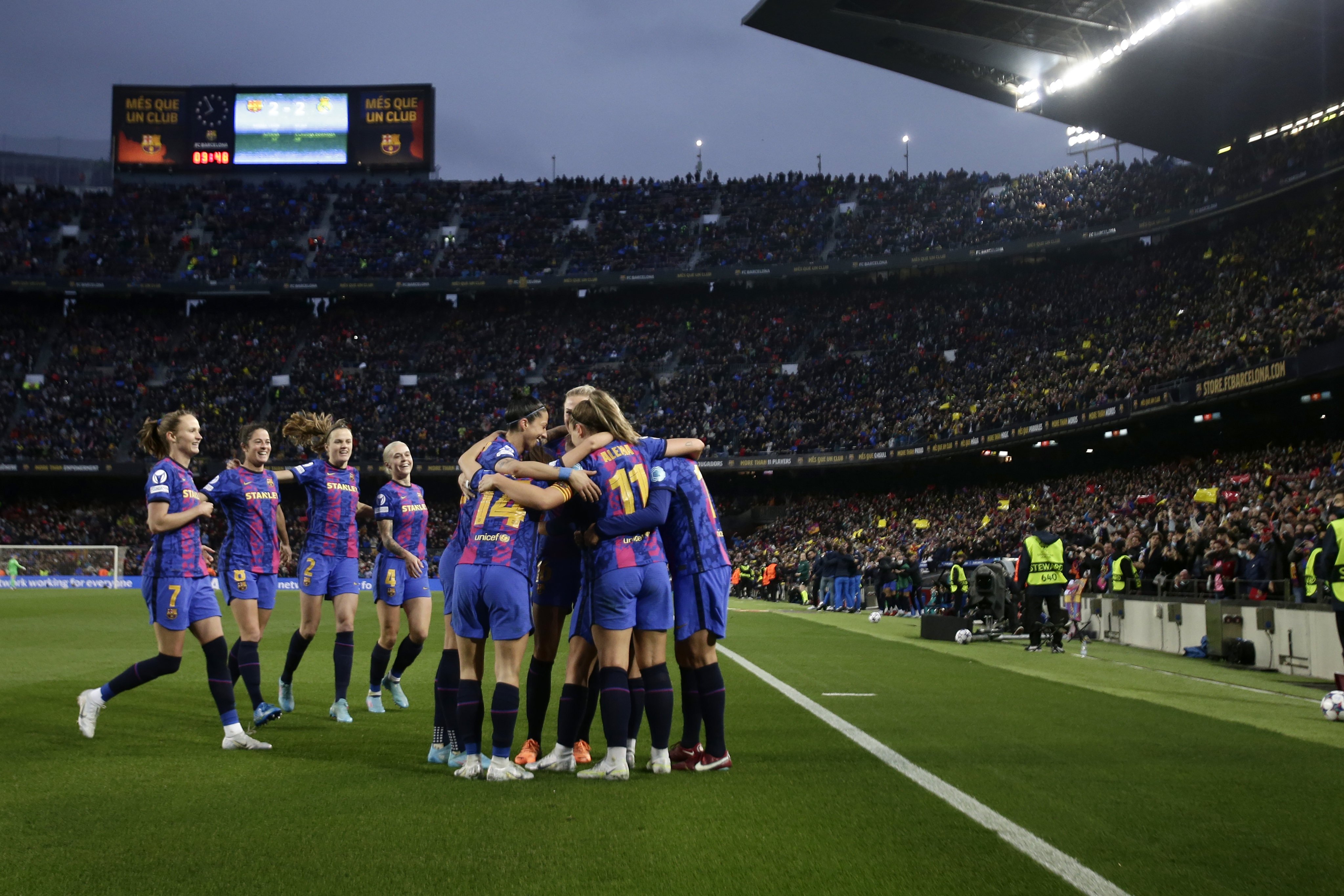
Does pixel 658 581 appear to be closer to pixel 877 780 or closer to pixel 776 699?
A: pixel 877 780

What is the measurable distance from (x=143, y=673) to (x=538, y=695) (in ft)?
8.91

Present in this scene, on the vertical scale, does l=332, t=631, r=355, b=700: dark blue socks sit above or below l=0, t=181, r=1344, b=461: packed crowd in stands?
below

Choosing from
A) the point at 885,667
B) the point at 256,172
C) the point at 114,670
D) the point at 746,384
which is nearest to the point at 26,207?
the point at 256,172

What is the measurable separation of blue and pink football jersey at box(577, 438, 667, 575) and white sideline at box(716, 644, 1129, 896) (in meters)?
1.93

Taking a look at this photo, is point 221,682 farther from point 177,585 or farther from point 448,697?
point 448,697

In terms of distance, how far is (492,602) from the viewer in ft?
18.7

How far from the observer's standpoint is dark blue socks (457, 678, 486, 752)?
5828 mm

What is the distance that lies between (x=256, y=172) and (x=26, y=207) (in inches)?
474

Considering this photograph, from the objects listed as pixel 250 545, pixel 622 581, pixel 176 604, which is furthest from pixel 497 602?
pixel 250 545

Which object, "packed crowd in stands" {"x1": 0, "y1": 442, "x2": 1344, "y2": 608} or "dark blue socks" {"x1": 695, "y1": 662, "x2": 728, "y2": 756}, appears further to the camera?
"packed crowd in stands" {"x1": 0, "y1": 442, "x2": 1344, "y2": 608}

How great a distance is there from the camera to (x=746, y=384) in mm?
50750

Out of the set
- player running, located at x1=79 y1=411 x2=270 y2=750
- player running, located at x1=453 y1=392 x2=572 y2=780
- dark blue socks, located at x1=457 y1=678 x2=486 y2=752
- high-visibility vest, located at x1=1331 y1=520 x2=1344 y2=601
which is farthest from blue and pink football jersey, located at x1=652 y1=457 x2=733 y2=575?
high-visibility vest, located at x1=1331 y1=520 x2=1344 y2=601

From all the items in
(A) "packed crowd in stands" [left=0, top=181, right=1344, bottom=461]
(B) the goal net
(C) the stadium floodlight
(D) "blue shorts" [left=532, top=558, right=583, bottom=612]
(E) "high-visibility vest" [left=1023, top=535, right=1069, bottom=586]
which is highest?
(C) the stadium floodlight

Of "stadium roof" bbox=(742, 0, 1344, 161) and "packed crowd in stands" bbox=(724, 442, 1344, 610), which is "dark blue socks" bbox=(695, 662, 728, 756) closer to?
"packed crowd in stands" bbox=(724, 442, 1344, 610)
